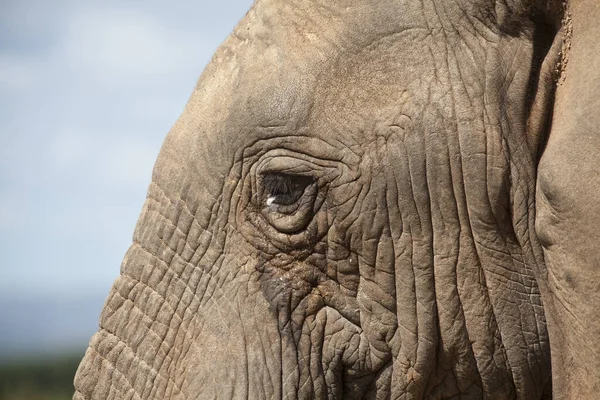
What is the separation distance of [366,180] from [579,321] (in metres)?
0.87

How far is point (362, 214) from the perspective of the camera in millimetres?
3918

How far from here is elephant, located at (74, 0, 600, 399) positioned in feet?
12.5

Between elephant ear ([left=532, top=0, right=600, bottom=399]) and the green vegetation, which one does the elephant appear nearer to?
elephant ear ([left=532, top=0, right=600, bottom=399])

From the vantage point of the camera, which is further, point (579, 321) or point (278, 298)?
point (278, 298)

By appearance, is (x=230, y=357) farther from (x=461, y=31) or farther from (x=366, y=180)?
(x=461, y=31)

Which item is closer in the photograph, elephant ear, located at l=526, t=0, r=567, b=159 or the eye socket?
elephant ear, located at l=526, t=0, r=567, b=159

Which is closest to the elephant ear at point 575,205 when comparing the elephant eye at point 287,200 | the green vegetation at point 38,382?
the elephant eye at point 287,200

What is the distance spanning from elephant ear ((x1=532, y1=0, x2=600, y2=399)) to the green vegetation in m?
31.6

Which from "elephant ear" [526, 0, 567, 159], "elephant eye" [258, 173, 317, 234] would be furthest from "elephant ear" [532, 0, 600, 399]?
"elephant eye" [258, 173, 317, 234]

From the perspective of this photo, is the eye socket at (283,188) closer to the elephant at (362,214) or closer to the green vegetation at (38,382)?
the elephant at (362,214)

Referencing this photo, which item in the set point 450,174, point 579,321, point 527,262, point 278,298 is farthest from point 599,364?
point 278,298

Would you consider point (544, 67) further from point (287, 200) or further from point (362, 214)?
point (287, 200)

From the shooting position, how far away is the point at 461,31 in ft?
12.7

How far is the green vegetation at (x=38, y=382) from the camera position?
38700mm
